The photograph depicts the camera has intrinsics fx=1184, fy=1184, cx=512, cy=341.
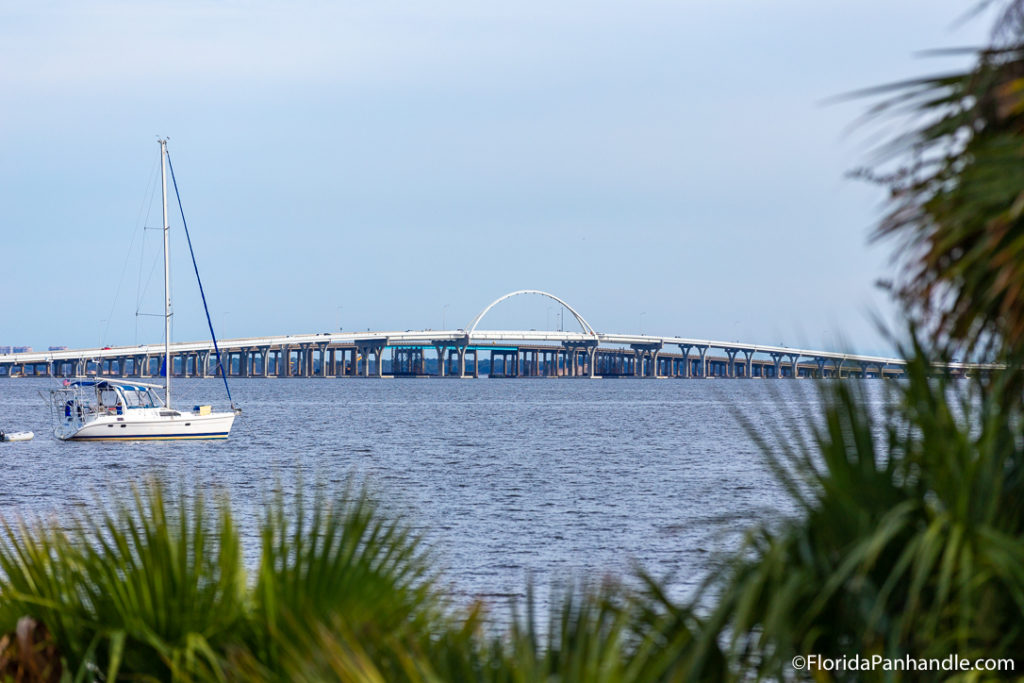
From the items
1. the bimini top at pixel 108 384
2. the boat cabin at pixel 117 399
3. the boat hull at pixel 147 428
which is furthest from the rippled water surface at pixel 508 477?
the bimini top at pixel 108 384

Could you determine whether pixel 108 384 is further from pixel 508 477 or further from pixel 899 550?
pixel 899 550

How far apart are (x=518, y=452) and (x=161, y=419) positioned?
1537 centimetres

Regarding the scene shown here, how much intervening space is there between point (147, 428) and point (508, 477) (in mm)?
19333

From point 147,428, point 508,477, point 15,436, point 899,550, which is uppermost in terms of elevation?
point 899,550

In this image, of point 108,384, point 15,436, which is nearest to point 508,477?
point 108,384

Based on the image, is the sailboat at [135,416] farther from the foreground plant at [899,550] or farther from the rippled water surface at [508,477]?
the foreground plant at [899,550]

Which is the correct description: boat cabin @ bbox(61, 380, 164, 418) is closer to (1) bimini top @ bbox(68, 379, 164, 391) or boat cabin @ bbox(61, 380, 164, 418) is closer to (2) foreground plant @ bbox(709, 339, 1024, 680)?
(1) bimini top @ bbox(68, 379, 164, 391)

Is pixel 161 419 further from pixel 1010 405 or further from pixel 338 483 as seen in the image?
pixel 1010 405

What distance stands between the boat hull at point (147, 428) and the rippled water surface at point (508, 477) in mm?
704

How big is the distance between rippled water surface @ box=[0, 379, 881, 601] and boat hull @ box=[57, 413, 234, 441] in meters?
0.70

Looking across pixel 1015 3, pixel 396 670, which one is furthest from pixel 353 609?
pixel 1015 3

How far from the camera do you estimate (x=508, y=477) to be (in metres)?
39.1

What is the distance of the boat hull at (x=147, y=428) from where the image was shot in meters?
50.3

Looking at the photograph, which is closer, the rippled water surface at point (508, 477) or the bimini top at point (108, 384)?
the rippled water surface at point (508, 477)
